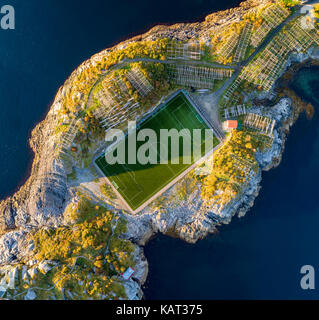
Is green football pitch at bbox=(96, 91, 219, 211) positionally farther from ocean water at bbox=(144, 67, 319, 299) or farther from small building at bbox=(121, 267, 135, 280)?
ocean water at bbox=(144, 67, 319, 299)

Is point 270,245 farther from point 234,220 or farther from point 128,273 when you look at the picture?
point 128,273

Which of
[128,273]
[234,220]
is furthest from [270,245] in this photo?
[128,273]

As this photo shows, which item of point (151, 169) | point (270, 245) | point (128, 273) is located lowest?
point (128, 273)

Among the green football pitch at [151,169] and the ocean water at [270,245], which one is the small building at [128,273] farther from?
the green football pitch at [151,169]

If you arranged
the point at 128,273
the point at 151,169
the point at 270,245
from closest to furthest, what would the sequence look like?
the point at 128,273 → the point at 151,169 → the point at 270,245

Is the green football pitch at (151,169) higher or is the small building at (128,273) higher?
the green football pitch at (151,169)
